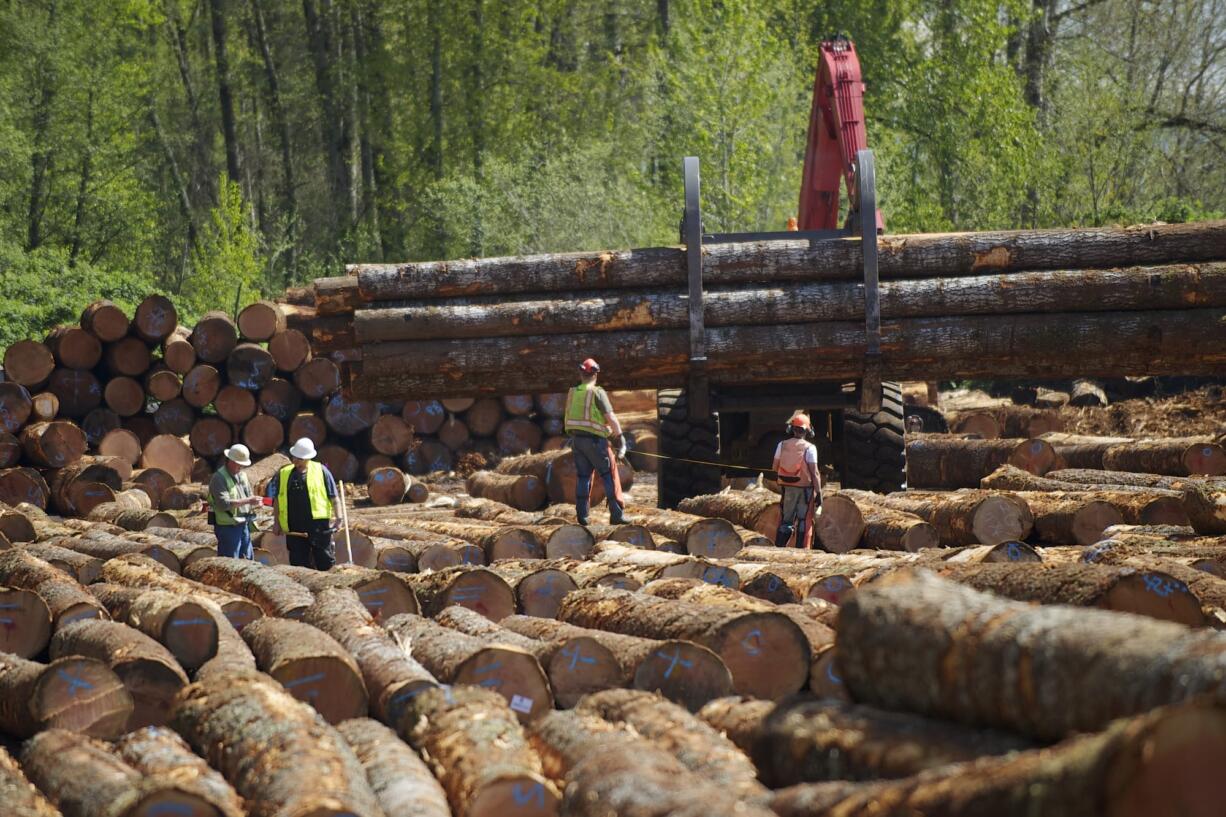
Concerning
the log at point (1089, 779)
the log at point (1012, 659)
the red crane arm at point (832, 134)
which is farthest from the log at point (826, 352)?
the log at point (1089, 779)

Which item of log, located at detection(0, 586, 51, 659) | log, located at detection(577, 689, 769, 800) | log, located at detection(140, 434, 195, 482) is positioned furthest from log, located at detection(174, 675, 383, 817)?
A: log, located at detection(140, 434, 195, 482)

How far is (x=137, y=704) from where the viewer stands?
687 centimetres

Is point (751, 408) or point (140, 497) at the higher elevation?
point (751, 408)

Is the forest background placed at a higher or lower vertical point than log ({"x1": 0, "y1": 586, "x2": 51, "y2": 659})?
higher

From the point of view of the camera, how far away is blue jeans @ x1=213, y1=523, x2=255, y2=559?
1227 cm

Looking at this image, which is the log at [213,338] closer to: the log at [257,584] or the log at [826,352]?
the log at [826,352]

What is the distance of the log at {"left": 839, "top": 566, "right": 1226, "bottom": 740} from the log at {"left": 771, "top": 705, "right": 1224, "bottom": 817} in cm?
48

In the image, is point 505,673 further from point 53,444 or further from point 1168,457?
point 53,444

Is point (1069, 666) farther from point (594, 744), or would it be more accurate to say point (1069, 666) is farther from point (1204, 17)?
point (1204, 17)

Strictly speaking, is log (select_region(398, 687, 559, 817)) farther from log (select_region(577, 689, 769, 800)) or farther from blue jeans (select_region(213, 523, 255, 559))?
blue jeans (select_region(213, 523, 255, 559))

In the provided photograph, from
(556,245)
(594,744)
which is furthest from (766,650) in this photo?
(556,245)

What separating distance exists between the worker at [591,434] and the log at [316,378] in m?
7.79

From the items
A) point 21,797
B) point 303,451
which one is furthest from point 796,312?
point 21,797

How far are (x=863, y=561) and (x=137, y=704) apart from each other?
5308 millimetres
